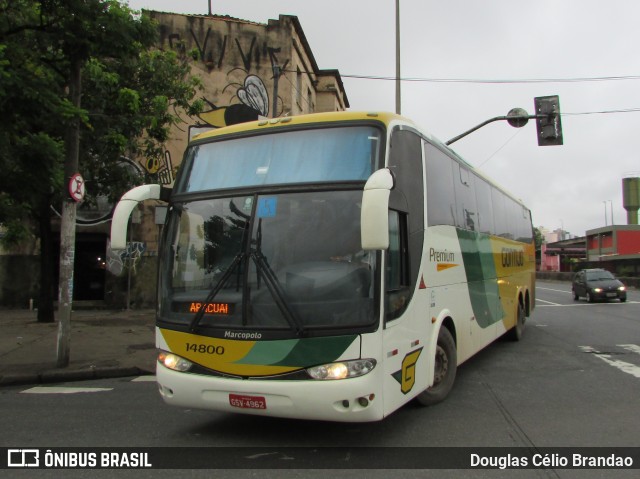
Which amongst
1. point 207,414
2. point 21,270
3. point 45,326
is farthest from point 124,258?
point 207,414

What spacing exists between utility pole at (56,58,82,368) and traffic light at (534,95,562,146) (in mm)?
13183

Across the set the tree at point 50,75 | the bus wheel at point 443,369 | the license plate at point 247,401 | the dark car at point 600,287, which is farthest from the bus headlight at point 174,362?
the dark car at point 600,287

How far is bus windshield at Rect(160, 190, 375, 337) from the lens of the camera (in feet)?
14.7

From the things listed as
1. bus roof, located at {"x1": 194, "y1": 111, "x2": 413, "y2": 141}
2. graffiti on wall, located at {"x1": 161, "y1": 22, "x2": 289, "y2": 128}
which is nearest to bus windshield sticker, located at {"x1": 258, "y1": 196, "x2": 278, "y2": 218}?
bus roof, located at {"x1": 194, "y1": 111, "x2": 413, "y2": 141}

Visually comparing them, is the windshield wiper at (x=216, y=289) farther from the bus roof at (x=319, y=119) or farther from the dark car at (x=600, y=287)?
the dark car at (x=600, y=287)

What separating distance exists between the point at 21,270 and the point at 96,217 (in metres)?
3.32

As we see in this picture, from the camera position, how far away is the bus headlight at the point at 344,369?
172 inches

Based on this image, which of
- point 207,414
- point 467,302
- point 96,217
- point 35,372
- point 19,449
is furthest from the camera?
point 96,217

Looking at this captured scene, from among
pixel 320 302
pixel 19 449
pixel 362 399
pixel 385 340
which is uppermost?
pixel 320 302

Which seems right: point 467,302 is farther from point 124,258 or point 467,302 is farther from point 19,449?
point 124,258

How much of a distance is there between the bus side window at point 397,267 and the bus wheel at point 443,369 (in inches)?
56.8

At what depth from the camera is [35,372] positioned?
8414mm

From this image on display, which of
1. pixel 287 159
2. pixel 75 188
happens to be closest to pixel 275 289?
pixel 287 159

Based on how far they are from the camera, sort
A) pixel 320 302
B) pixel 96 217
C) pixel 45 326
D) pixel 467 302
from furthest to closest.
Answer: pixel 96 217 → pixel 45 326 → pixel 467 302 → pixel 320 302
